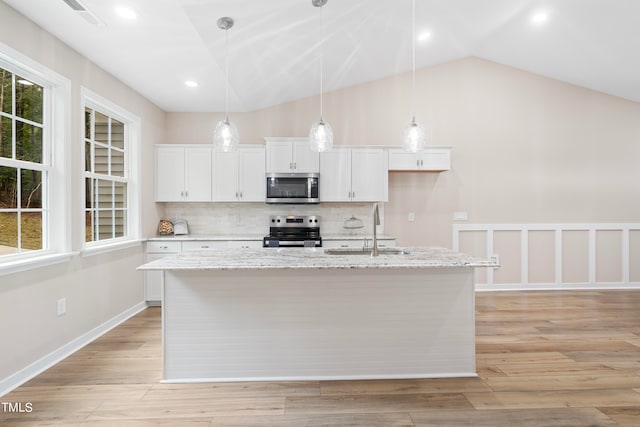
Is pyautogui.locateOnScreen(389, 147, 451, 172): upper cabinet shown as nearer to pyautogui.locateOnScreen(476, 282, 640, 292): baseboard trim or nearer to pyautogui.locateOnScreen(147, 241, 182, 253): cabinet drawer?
pyautogui.locateOnScreen(476, 282, 640, 292): baseboard trim

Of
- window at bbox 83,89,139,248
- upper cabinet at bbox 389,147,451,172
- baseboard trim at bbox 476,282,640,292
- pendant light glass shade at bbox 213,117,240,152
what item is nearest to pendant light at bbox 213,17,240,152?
pendant light glass shade at bbox 213,117,240,152

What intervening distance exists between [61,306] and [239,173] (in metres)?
2.40

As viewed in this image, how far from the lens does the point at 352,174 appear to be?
4539mm

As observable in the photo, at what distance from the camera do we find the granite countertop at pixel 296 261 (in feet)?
7.07

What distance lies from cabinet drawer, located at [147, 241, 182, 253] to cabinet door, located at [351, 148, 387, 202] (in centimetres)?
224

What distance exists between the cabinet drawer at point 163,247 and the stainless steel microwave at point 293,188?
1244 millimetres

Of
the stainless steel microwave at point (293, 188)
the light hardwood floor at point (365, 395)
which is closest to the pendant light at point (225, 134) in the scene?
the light hardwood floor at point (365, 395)

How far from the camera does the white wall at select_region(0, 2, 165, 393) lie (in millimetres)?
2312

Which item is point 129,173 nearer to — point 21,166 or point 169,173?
point 169,173

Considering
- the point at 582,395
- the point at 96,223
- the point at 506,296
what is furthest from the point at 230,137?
the point at 506,296

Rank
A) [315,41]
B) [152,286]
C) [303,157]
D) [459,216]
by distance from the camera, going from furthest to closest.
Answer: [459,216], [303,157], [152,286], [315,41]

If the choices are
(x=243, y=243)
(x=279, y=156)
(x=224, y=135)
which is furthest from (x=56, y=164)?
(x=279, y=156)

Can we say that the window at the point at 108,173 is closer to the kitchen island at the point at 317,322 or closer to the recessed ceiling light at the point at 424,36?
the kitchen island at the point at 317,322

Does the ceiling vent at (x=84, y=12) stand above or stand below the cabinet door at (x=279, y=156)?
above
